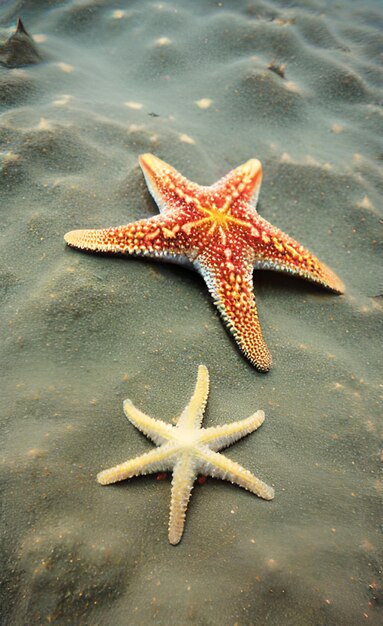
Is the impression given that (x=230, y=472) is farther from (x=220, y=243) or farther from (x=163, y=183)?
(x=163, y=183)

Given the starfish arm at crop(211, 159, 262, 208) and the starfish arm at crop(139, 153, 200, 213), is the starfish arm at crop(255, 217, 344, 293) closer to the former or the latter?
the starfish arm at crop(211, 159, 262, 208)


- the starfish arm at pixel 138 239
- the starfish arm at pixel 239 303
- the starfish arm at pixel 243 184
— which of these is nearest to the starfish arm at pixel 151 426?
the starfish arm at pixel 239 303

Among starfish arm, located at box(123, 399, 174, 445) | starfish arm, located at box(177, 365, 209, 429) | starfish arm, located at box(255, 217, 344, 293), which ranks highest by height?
starfish arm, located at box(255, 217, 344, 293)

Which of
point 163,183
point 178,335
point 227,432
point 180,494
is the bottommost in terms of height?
point 180,494

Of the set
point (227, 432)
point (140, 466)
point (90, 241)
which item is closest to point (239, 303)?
point (227, 432)

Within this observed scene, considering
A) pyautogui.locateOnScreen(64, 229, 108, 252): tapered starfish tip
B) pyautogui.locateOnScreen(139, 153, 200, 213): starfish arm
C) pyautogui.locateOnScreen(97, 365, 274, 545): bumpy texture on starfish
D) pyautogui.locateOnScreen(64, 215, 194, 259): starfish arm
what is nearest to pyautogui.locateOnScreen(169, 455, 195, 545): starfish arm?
pyautogui.locateOnScreen(97, 365, 274, 545): bumpy texture on starfish
